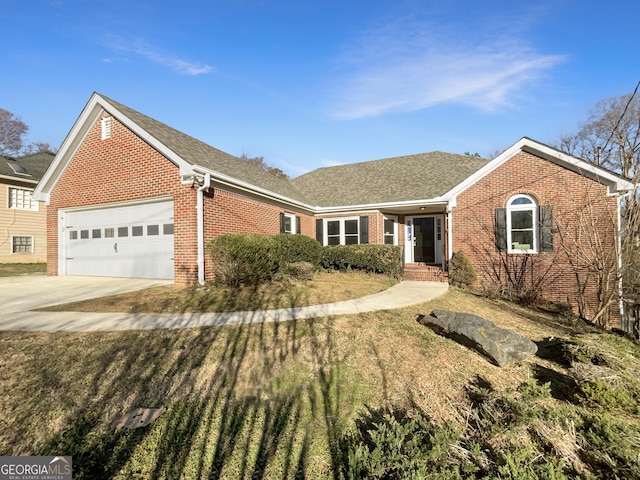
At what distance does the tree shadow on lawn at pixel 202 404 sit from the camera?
267 cm

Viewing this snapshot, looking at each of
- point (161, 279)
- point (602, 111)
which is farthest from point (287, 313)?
point (602, 111)

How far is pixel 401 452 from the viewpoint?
2689 mm

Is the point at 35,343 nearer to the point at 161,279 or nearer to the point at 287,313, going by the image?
the point at 287,313

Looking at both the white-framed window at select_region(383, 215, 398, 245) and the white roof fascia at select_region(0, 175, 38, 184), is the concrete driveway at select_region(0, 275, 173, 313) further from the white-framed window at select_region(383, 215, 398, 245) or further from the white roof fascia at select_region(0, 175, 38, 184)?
the white roof fascia at select_region(0, 175, 38, 184)

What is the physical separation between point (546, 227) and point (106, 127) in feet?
49.8

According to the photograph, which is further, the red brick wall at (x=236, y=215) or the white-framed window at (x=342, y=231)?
the white-framed window at (x=342, y=231)

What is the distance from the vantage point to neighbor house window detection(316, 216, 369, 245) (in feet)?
46.6

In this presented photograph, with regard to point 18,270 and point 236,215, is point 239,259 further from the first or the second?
point 18,270

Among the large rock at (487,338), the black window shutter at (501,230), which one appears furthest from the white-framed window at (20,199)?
the black window shutter at (501,230)

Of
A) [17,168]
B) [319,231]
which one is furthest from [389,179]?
[17,168]

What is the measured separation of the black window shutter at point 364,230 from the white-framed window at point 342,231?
0.20 m

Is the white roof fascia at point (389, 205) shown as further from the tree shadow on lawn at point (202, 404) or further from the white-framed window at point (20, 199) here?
the white-framed window at point (20, 199)

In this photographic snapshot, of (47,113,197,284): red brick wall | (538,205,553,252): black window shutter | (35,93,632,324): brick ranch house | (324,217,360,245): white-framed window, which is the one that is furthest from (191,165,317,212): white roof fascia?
(538,205,553,252): black window shutter

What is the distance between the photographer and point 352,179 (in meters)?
17.4
